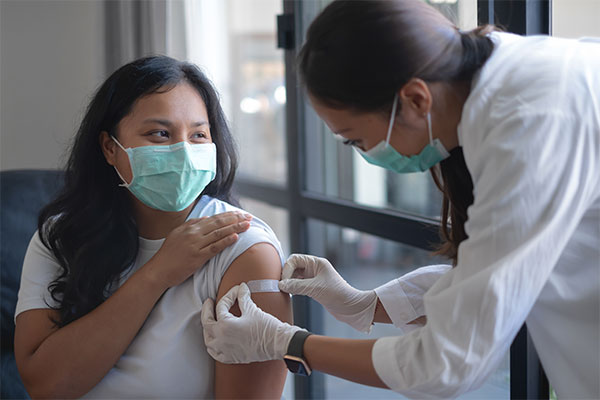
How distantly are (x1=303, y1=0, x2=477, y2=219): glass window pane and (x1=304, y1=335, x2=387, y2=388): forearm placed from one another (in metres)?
1.01

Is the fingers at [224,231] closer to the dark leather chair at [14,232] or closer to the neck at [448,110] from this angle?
the neck at [448,110]

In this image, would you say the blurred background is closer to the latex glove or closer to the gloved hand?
the gloved hand

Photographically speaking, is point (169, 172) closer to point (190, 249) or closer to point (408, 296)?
point (190, 249)

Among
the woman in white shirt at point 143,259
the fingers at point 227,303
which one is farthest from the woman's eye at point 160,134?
the fingers at point 227,303

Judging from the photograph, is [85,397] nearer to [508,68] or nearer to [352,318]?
[352,318]

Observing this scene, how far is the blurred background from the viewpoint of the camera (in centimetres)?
244

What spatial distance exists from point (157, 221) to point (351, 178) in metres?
1.65

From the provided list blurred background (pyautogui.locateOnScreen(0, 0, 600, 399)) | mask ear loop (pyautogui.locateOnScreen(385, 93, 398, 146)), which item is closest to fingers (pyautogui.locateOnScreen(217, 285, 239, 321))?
mask ear loop (pyautogui.locateOnScreen(385, 93, 398, 146))

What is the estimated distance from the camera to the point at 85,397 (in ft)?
4.47

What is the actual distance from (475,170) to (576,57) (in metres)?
0.25

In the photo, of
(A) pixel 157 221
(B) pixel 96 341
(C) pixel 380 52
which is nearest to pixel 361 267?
(A) pixel 157 221

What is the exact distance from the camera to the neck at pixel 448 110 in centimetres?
98

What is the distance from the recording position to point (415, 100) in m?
0.96

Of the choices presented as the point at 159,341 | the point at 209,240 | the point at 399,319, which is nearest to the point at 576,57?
the point at 399,319
